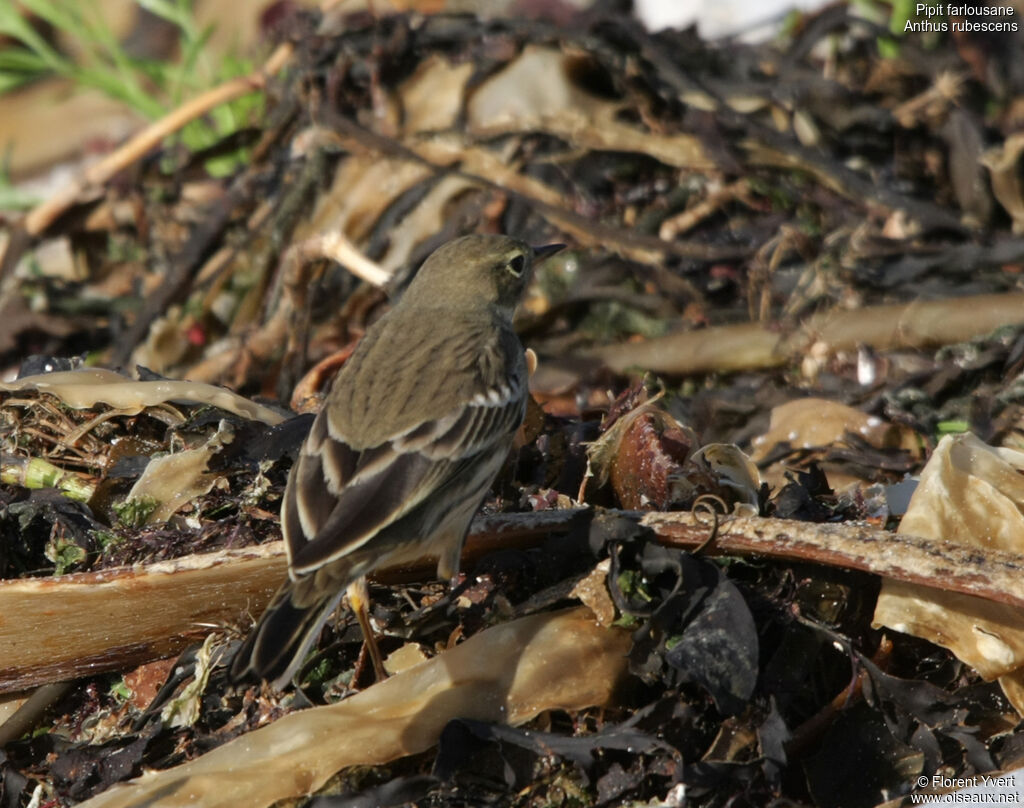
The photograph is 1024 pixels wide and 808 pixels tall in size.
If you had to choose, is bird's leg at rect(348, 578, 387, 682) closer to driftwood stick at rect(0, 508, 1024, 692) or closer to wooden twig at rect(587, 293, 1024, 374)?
driftwood stick at rect(0, 508, 1024, 692)

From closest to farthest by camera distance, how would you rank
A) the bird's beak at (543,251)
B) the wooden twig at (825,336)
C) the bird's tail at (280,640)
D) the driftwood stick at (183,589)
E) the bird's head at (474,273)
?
the bird's tail at (280,640) < the driftwood stick at (183,589) < the bird's head at (474,273) < the bird's beak at (543,251) < the wooden twig at (825,336)

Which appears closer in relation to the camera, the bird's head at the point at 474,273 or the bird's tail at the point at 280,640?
the bird's tail at the point at 280,640

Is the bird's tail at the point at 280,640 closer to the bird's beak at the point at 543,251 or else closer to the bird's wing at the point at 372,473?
the bird's wing at the point at 372,473

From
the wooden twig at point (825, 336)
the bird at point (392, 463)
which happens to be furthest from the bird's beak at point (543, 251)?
the wooden twig at point (825, 336)

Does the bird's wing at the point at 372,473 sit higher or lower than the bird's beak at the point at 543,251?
higher

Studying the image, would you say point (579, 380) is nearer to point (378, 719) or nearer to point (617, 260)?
point (617, 260)

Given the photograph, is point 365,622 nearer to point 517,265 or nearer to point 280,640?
point 280,640

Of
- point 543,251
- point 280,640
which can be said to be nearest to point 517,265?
point 543,251
